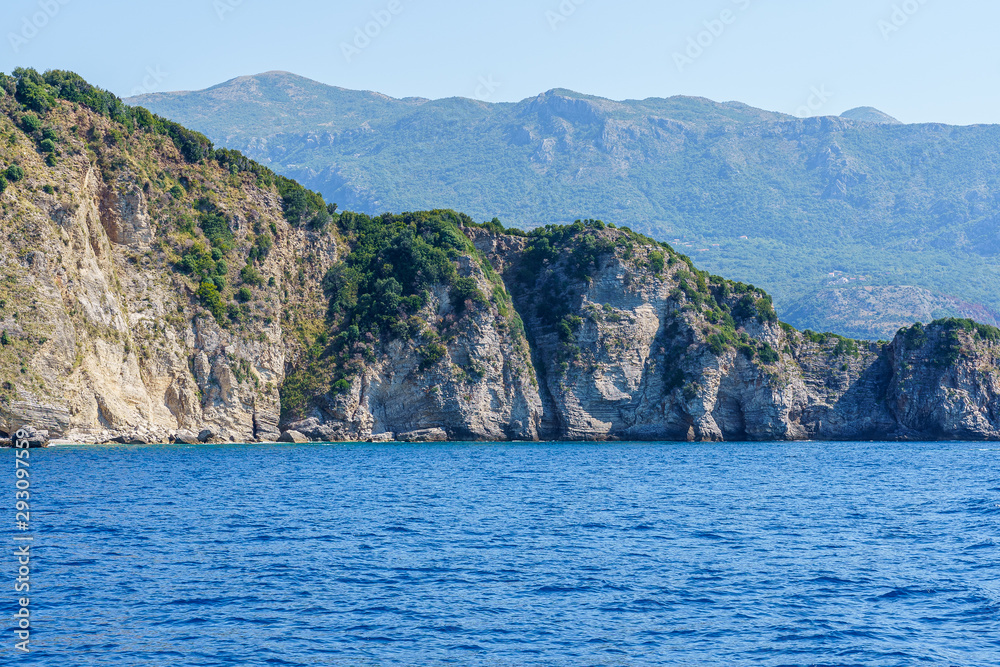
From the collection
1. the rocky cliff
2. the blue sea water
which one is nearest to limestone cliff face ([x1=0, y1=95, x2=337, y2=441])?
the rocky cliff

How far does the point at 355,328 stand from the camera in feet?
335

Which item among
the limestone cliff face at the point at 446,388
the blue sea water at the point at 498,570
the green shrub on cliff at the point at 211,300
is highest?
the green shrub on cliff at the point at 211,300

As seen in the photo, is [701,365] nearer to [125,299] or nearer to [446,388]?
[446,388]

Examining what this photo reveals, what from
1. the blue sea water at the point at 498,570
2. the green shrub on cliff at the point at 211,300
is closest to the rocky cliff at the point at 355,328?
the green shrub on cliff at the point at 211,300

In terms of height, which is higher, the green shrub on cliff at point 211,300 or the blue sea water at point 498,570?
the green shrub on cliff at point 211,300

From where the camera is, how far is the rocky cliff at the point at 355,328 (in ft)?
273

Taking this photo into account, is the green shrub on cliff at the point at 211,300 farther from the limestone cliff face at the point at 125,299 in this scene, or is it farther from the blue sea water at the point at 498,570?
the blue sea water at the point at 498,570

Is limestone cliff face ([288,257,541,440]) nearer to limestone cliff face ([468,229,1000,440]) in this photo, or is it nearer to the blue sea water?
limestone cliff face ([468,229,1000,440])

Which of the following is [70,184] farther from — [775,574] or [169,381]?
[775,574]

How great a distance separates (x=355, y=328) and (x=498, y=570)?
71269 millimetres

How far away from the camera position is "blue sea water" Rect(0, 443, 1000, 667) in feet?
80.4

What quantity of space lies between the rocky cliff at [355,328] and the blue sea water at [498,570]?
26.1 m

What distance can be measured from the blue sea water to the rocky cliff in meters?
26.1

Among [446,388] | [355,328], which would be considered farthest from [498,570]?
[355,328]
